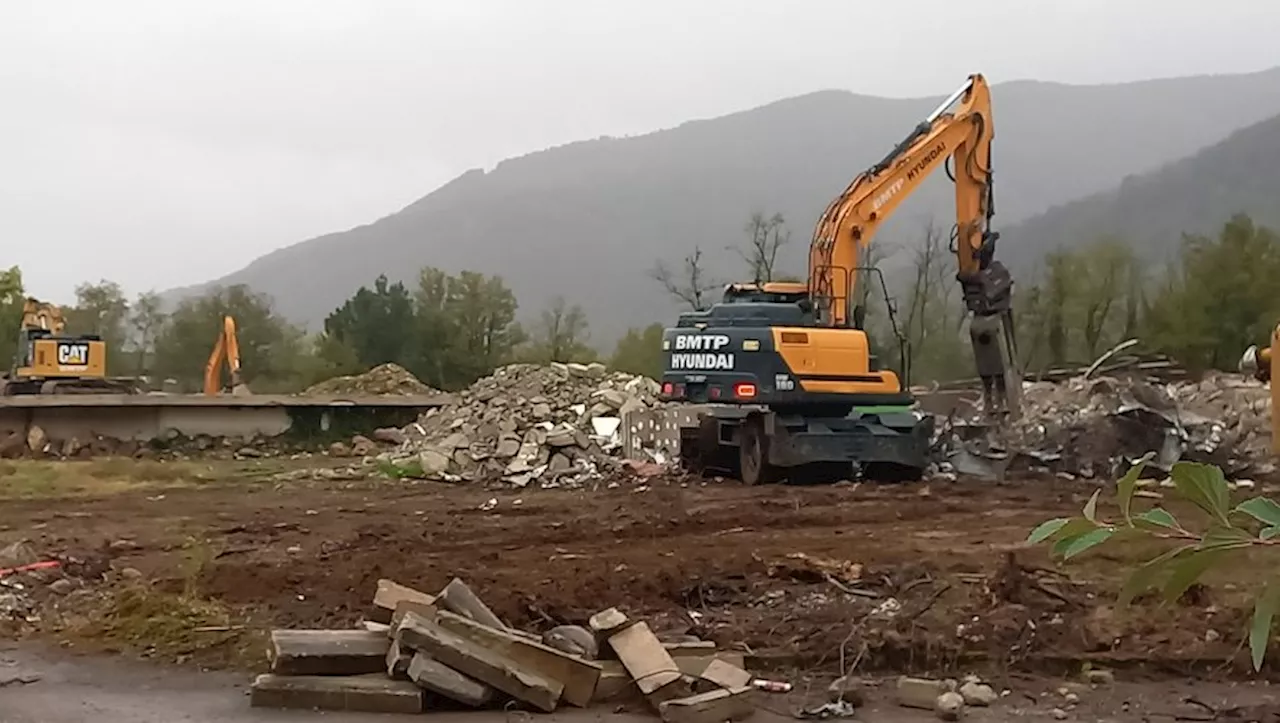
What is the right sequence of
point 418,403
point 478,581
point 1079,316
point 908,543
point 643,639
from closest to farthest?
point 643,639 < point 478,581 < point 908,543 < point 418,403 < point 1079,316

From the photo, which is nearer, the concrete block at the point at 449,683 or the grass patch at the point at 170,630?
the concrete block at the point at 449,683

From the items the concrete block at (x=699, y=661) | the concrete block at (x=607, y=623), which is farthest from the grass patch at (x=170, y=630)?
the concrete block at (x=699, y=661)

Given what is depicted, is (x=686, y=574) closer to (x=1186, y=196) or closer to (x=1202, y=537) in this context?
(x=1202, y=537)

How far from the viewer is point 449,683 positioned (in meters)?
6.11

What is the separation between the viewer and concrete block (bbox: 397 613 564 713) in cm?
609

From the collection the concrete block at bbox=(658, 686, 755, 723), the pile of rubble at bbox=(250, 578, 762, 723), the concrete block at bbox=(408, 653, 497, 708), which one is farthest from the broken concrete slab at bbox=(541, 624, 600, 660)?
the concrete block at bbox=(658, 686, 755, 723)

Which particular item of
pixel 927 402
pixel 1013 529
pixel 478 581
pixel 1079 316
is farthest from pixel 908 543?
pixel 1079 316

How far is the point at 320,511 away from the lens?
14.2m

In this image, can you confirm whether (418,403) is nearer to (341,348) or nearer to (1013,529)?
(1013,529)

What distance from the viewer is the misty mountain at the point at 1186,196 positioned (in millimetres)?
93125

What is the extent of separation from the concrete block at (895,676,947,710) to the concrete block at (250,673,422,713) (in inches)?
87.4

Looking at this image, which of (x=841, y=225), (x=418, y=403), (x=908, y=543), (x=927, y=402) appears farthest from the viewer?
(x=418, y=403)

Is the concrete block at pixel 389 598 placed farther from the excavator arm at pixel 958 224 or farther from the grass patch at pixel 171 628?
the excavator arm at pixel 958 224

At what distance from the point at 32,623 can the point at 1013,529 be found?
7.57m
